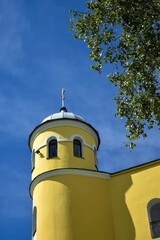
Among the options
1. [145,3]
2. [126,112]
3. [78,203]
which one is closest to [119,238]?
[78,203]

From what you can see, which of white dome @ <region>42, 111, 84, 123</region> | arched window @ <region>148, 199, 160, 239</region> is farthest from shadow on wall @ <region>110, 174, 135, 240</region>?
white dome @ <region>42, 111, 84, 123</region>

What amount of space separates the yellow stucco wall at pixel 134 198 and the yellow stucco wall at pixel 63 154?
2.28m

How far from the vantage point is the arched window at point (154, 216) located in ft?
56.0

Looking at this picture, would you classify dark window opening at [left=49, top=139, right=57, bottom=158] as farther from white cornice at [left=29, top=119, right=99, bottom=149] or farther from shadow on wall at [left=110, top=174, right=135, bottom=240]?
shadow on wall at [left=110, top=174, right=135, bottom=240]

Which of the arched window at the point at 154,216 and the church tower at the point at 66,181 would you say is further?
the church tower at the point at 66,181

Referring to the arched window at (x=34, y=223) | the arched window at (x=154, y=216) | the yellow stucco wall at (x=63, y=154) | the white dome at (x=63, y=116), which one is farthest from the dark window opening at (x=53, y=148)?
the arched window at (x=154, y=216)

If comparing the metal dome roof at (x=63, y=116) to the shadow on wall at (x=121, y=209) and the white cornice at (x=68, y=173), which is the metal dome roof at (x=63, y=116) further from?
the shadow on wall at (x=121, y=209)

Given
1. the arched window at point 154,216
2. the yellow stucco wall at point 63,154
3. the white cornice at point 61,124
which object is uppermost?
the white cornice at point 61,124

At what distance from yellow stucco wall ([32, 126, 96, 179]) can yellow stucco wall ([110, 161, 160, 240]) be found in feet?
7.48

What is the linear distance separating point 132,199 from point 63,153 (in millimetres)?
4622

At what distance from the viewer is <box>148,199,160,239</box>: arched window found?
17062mm

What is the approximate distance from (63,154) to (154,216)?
19.5 ft

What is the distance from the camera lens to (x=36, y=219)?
19281 millimetres

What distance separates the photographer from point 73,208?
18.3 metres
